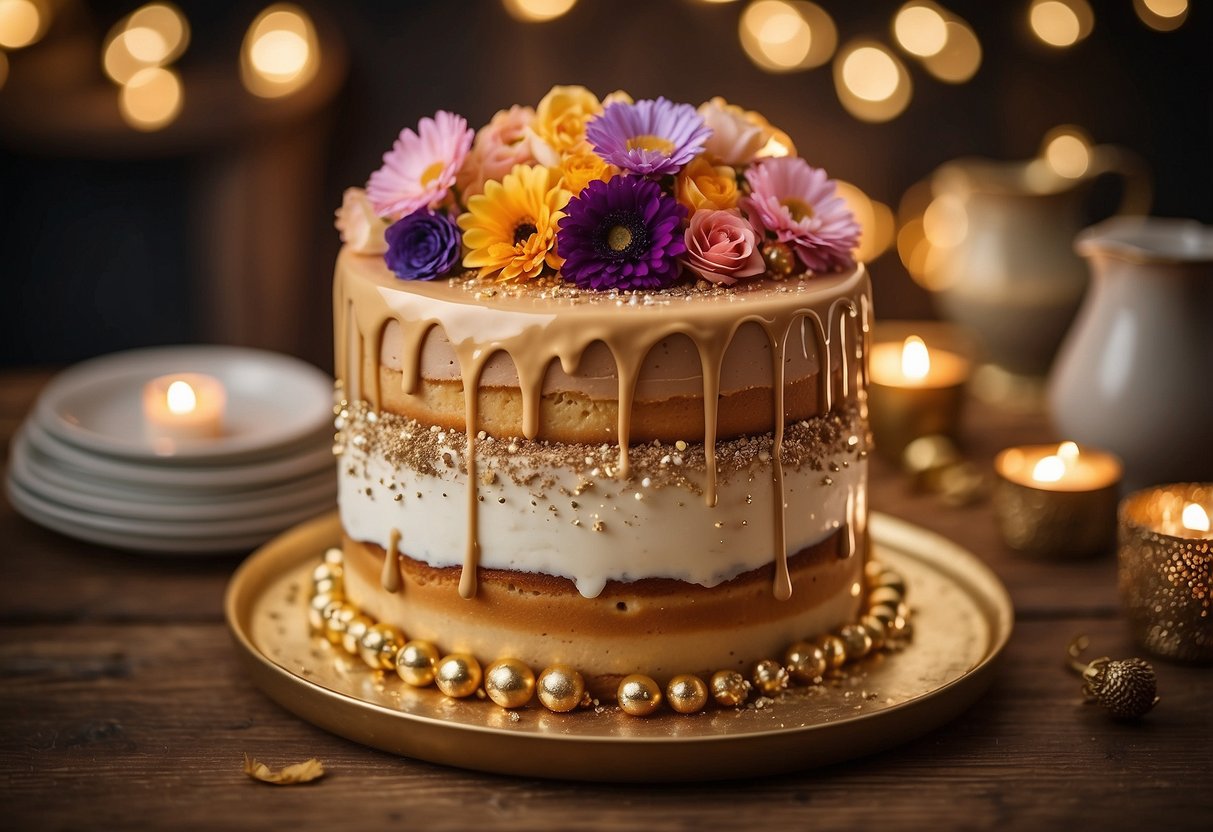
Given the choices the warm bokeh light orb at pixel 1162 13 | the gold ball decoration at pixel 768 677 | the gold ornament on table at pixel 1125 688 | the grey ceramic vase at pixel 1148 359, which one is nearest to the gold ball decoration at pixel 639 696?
the gold ball decoration at pixel 768 677

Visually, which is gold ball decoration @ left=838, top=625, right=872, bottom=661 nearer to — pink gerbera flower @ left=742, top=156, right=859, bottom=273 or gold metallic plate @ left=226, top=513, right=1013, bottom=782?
gold metallic plate @ left=226, top=513, right=1013, bottom=782

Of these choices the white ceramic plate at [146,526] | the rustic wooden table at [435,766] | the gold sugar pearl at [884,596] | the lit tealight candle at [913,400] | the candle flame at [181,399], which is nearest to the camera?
the rustic wooden table at [435,766]

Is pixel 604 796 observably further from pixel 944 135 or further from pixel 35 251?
pixel 35 251

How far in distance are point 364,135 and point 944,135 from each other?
1446 millimetres

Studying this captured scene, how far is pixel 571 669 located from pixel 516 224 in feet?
1.44

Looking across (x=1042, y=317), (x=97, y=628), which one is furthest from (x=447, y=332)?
(x=1042, y=317)

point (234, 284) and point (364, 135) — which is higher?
point (364, 135)

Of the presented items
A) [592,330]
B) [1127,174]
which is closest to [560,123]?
[592,330]

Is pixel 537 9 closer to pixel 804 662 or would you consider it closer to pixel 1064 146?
pixel 1064 146

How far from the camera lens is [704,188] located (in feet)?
4.38

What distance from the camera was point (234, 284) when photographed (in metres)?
3.29

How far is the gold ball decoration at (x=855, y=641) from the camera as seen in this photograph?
1.41 metres

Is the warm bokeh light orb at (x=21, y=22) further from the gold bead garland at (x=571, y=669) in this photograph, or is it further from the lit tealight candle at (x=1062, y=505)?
the lit tealight candle at (x=1062, y=505)

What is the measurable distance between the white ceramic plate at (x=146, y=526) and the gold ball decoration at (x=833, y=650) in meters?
0.76
